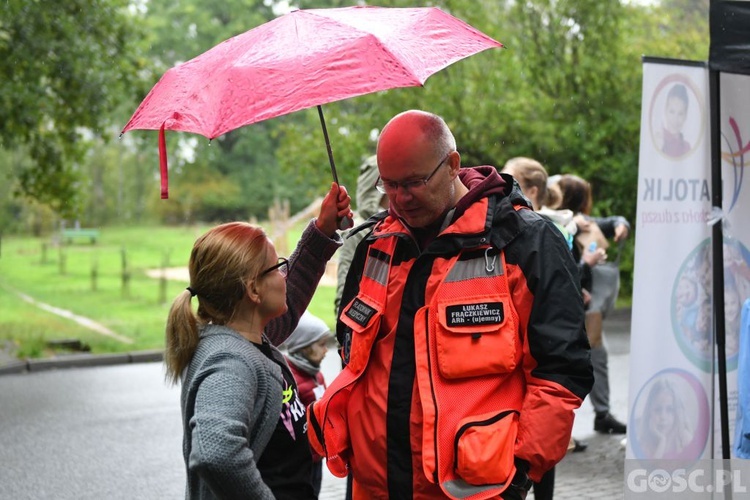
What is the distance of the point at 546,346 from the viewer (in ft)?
9.75

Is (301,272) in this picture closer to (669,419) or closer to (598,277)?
(669,419)

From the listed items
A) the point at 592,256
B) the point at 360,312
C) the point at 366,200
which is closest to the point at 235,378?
the point at 360,312

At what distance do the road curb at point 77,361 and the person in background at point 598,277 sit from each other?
6.13 metres

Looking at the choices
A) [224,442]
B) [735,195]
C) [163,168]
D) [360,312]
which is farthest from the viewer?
[735,195]

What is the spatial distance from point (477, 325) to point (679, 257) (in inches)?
106

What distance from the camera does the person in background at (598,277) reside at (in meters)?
7.29

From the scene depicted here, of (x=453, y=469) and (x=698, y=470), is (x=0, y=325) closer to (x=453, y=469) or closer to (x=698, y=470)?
(x=698, y=470)

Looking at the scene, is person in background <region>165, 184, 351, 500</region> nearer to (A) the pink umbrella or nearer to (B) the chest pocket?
(A) the pink umbrella

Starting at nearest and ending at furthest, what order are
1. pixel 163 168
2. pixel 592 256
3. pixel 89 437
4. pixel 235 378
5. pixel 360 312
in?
1. pixel 235 378
2. pixel 360 312
3. pixel 163 168
4. pixel 592 256
5. pixel 89 437

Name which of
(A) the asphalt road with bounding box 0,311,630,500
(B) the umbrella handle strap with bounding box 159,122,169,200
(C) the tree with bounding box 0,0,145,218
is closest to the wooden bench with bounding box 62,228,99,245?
(C) the tree with bounding box 0,0,145,218

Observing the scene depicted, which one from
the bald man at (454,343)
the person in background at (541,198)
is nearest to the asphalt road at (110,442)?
the person in background at (541,198)

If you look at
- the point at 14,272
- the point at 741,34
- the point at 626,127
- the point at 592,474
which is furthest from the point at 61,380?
the point at 14,272

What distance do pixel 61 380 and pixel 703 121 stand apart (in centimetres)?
835

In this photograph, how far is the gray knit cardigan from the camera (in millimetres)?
2635
